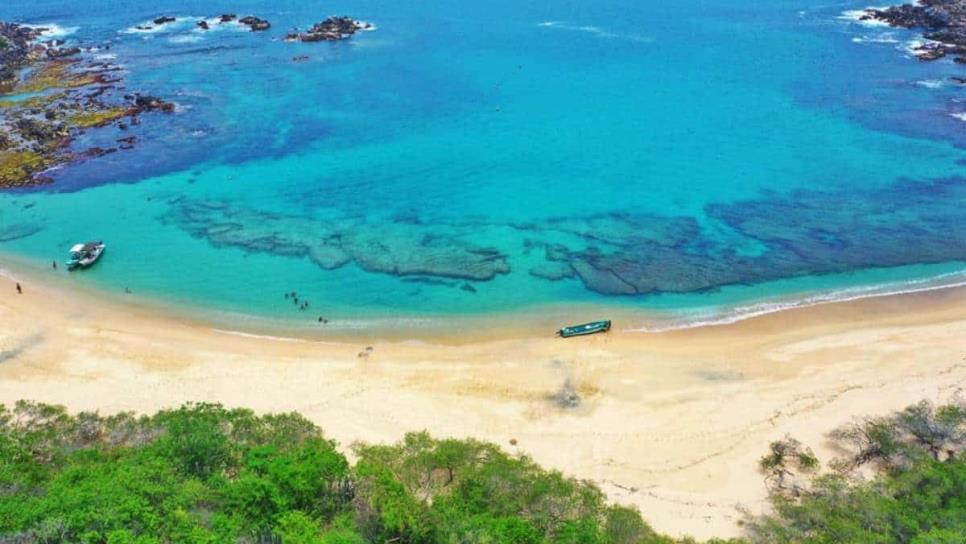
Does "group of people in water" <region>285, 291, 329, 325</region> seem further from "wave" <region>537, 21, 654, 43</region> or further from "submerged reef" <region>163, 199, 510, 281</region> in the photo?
"wave" <region>537, 21, 654, 43</region>

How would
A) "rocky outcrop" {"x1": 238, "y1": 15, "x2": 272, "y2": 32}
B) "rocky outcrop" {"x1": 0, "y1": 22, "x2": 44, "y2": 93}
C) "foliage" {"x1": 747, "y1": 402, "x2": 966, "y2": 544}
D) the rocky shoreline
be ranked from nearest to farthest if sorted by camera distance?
"foliage" {"x1": 747, "y1": 402, "x2": 966, "y2": 544}, "rocky outcrop" {"x1": 0, "y1": 22, "x2": 44, "y2": 93}, the rocky shoreline, "rocky outcrop" {"x1": 238, "y1": 15, "x2": 272, "y2": 32}

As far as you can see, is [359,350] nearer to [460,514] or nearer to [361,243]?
[361,243]

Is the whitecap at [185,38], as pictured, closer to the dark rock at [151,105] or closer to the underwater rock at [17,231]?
the dark rock at [151,105]

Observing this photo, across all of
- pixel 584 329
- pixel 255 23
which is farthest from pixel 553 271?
pixel 255 23

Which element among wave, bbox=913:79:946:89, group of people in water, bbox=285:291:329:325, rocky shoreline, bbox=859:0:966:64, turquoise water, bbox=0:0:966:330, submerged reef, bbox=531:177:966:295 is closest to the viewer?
group of people in water, bbox=285:291:329:325

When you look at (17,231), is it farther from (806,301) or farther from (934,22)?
(934,22)

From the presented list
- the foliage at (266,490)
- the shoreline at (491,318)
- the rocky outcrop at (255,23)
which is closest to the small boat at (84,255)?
the shoreline at (491,318)

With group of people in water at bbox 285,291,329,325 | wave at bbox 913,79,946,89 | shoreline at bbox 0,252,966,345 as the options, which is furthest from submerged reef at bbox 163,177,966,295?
wave at bbox 913,79,946,89

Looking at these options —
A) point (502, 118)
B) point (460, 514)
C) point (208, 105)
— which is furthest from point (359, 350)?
point (208, 105)
